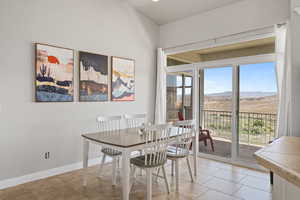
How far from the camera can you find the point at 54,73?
3.31 m

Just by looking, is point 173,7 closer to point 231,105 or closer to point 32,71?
point 231,105

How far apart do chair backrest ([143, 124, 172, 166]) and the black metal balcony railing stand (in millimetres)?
1989

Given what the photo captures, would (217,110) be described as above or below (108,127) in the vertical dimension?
above

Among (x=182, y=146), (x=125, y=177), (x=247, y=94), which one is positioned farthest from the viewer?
(x=247, y=94)

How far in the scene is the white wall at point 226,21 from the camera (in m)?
3.39

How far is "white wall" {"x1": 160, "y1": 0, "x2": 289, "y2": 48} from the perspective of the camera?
339 centimetres

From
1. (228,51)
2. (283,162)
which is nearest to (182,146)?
(283,162)

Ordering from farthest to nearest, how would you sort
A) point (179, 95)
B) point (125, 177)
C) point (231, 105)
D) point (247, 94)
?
point (179, 95), point (231, 105), point (247, 94), point (125, 177)

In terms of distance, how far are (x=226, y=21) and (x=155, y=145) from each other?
117 inches

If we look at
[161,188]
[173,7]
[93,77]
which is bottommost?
[161,188]

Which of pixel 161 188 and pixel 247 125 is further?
pixel 247 125

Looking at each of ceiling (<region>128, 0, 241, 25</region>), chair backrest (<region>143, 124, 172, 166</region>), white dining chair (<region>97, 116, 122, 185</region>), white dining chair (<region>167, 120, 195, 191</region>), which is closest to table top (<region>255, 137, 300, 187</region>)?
chair backrest (<region>143, 124, 172, 166</region>)

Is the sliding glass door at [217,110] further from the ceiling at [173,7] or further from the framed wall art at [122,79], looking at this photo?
the framed wall art at [122,79]

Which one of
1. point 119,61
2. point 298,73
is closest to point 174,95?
point 119,61
